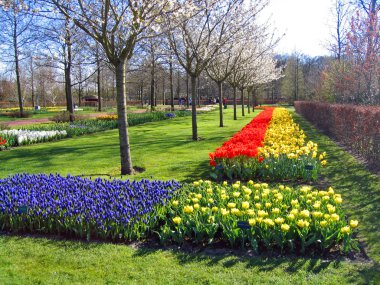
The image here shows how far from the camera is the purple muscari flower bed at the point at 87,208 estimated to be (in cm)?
418

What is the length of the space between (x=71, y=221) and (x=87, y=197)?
1.76ft

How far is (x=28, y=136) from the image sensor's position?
13.3m

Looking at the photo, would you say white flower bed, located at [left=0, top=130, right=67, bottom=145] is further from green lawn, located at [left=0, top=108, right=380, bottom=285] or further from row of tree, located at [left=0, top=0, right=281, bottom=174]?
green lawn, located at [left=0, top=108, right=380, bottom=285]

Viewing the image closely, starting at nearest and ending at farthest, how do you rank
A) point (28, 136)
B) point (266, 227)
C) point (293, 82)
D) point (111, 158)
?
point (266, 227) → point (111, 158) → point (28, 136) → point (293, 82)

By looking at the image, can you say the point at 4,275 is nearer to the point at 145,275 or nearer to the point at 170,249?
the point at 145,275

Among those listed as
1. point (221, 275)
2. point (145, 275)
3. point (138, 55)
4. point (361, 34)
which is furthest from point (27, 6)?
point (138, 55)

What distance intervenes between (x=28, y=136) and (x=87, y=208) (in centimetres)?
1022

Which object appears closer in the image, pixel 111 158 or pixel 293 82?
pixel 111 158

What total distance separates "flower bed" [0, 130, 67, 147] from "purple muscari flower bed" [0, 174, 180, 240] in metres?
8.03

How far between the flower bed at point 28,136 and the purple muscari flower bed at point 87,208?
316 inches

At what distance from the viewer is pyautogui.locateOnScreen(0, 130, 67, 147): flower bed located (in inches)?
498

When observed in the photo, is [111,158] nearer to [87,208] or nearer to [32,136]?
[32,136]

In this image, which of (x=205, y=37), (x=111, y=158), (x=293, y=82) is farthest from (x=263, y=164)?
(x=293, y=82)

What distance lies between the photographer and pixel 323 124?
15.6 m
